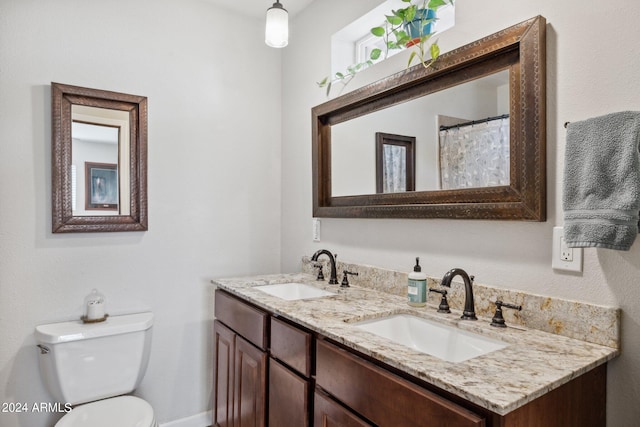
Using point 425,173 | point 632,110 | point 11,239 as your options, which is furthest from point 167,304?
point 632,110

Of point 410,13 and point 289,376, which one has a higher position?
point 410,13

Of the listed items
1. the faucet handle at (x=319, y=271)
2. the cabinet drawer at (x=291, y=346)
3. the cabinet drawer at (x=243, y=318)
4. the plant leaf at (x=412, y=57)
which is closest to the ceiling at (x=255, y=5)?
Result: the plant leaf at (x=412, y=57)

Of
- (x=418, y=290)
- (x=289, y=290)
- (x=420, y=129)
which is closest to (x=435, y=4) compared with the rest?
(x=420, y=129)

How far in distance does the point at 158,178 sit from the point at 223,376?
110cm

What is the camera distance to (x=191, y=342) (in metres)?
2.20

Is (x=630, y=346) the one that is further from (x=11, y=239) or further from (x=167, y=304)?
(x=11, y=239)

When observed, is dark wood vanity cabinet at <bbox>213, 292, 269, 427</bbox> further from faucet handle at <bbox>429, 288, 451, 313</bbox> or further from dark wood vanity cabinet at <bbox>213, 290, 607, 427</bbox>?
faucet handle at <bbox>429, 288, 451, 313</bbox>

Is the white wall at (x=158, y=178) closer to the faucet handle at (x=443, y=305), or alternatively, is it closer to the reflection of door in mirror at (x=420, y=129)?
the reflection of door in mirror at (x=420, y=129)

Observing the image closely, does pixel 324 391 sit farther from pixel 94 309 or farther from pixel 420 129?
pixel 94 309

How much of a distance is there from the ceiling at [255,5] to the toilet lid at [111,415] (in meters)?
2.15

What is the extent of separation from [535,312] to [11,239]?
7.05 ft

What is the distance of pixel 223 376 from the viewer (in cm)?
194

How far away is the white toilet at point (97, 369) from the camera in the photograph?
5.21 ft

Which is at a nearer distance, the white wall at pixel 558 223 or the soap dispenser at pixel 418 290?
the white wall at pixel 558 223
